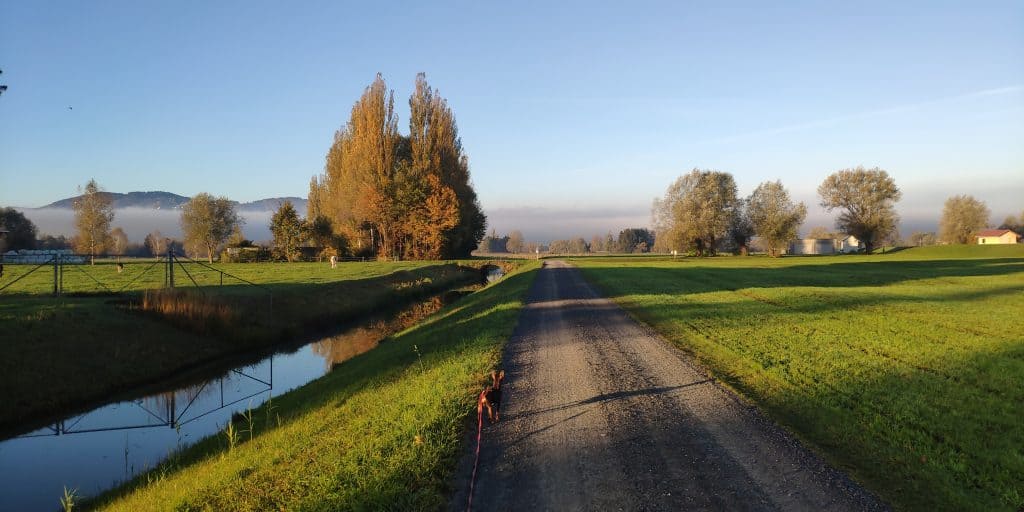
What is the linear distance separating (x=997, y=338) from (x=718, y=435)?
12.8 metres

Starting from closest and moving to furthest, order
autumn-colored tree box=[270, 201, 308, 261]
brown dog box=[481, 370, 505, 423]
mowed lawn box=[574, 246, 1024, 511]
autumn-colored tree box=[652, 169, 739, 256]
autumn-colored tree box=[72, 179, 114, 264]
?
mowed lawn box=[574, 246, 1024, 511]
brown dog box=[481, 370, 505, 423]
autumn-colored tree box=[72, 179, 114, 264]
autumn-colored tree box=[270, 201, 308, 261]
autumn-colored tree box=[652, 169, 739, 256]

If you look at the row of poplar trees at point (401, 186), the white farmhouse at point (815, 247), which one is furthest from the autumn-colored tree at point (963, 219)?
the row of poplar trees at point (401, 186)

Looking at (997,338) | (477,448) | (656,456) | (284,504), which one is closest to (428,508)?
(477,448)

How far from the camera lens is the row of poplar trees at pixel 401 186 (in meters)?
67.2

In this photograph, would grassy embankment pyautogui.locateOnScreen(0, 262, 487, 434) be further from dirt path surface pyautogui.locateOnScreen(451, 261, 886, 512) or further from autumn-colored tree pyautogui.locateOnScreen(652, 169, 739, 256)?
autumn-colored tree pyautogui.locateOnScreen(652, 169, 739, 256)

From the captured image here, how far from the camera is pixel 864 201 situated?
84562mm

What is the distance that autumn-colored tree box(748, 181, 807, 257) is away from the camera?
290ft

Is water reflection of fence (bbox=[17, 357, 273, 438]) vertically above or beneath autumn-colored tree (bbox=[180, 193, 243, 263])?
beneath

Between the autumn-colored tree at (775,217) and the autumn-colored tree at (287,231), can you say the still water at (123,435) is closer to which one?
the autumn-colored tree at (287,231)

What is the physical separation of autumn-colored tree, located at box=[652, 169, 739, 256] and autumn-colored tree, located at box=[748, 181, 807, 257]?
4.50 metres

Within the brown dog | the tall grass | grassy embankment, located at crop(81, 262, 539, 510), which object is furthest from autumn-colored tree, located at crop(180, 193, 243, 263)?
the brown dog

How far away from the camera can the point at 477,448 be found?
6695 mm

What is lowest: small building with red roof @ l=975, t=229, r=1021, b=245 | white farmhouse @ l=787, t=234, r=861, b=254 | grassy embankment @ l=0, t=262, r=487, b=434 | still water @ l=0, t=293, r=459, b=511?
still water @ l=0, t=293, r=459, b=511

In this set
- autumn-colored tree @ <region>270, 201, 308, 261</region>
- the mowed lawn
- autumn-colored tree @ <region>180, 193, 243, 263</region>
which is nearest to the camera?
the mowed lawn
